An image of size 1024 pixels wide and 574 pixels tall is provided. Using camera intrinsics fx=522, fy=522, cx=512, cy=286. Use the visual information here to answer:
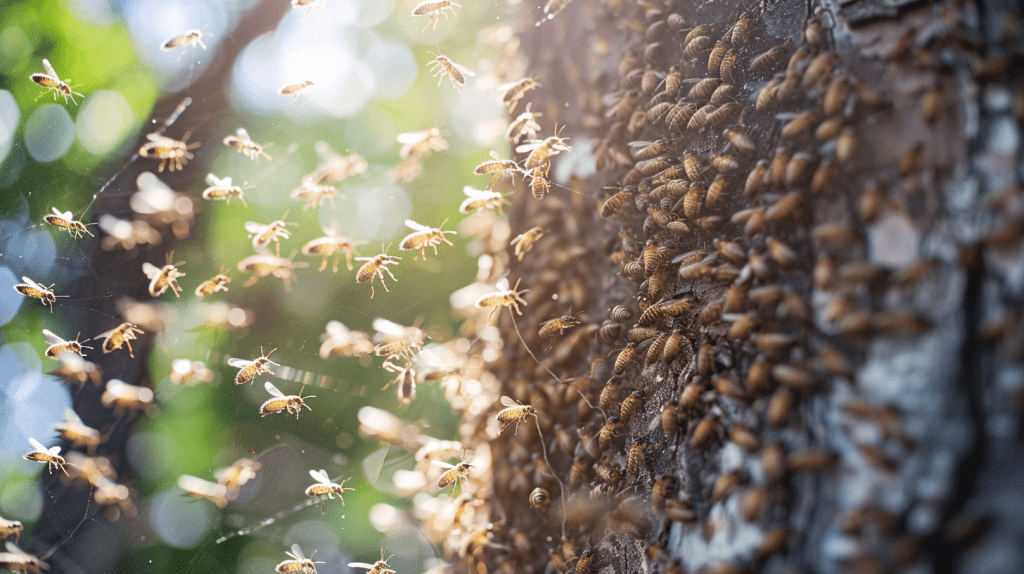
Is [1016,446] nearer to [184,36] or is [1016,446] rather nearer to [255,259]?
[255,259]

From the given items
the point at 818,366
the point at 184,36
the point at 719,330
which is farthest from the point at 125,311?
the point at 818,366

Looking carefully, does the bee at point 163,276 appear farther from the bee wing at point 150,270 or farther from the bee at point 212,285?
the bee at point 212,285

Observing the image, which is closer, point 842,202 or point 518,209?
point 842,202

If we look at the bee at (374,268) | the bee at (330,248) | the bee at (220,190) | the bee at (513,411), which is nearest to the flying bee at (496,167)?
the bee at (374,268)

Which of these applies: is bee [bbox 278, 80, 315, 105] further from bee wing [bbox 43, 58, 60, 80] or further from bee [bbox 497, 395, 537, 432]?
bee [bbox 497, 395, 537, 432]

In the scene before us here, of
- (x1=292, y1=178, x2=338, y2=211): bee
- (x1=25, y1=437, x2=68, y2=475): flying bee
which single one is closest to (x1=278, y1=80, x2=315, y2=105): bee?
(x1=292, y1=178, x2=338, y2=211): bee
